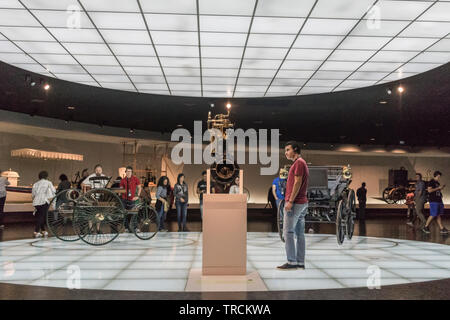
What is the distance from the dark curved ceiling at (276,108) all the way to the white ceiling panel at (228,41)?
0.94m

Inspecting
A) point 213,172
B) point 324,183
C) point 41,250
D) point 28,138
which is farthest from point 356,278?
point 28,138

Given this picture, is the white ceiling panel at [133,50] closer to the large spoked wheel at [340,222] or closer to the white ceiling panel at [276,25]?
the white ceiling panel at [276,25]

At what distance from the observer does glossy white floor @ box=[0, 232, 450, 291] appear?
4.01 meters

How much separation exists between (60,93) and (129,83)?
2254 mm

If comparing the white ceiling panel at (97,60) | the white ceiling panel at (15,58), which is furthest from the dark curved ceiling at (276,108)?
the white ceiling panel at (97,60)

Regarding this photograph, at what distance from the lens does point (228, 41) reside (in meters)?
7.35

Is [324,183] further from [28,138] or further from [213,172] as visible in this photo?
Answer: [28,138]

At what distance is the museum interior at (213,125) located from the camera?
4.36m

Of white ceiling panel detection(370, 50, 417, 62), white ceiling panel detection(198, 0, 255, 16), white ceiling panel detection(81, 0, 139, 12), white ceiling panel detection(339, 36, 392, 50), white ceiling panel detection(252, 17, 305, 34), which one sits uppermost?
white ceiling panel detection(81, 0, 139, 12)

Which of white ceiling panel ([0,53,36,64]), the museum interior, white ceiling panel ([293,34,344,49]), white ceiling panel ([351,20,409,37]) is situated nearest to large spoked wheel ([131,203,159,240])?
the museum interior

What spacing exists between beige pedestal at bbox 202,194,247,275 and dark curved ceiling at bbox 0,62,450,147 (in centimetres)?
667

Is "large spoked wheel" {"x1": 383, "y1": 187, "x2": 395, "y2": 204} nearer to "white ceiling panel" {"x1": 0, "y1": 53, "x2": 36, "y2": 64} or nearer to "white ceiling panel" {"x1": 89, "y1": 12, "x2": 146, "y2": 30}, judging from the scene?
"white ceiling panel" {"x1": 89, "y1": 12, "x2": 146, "y2": 30}

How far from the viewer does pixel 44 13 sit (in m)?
6.32

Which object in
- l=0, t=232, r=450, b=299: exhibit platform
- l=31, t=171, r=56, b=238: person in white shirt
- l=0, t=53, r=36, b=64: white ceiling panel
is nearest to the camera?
l=0, t=232, r=450, b=299: exhibit platform
